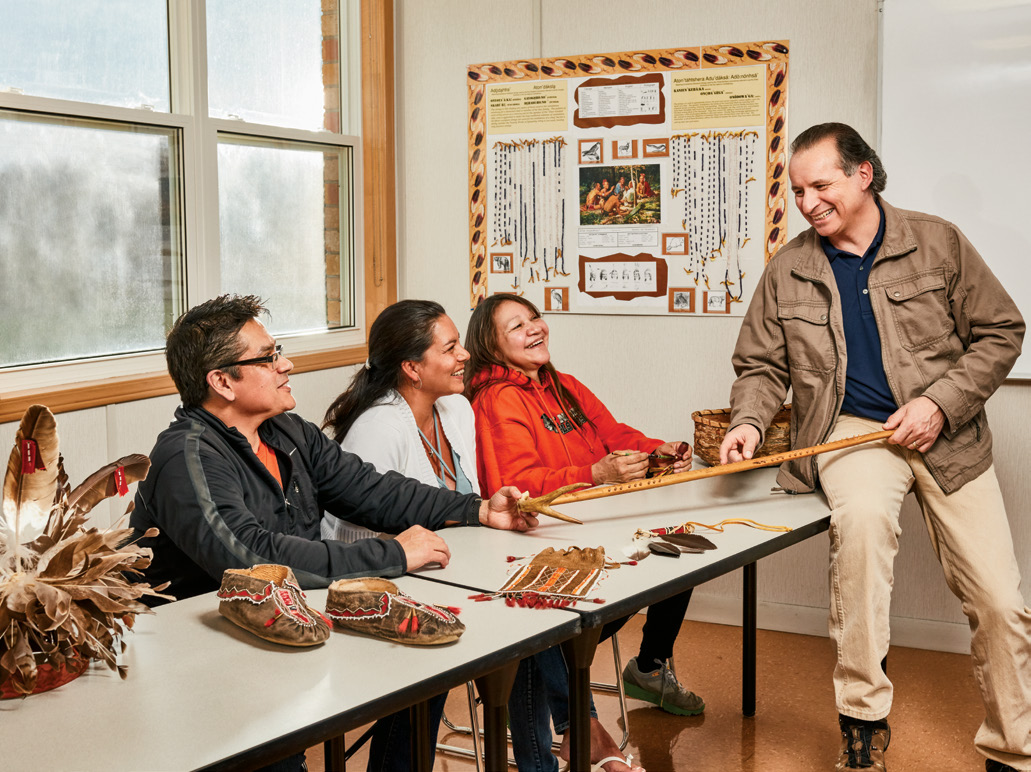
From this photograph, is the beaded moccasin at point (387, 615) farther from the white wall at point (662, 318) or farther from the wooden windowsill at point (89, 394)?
the white wall at point (662, 318)

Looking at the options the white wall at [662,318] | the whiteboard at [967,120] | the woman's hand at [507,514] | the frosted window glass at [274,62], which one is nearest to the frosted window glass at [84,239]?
the frosted window glass at [274,62]

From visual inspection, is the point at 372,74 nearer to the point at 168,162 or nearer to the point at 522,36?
the point at 522,36

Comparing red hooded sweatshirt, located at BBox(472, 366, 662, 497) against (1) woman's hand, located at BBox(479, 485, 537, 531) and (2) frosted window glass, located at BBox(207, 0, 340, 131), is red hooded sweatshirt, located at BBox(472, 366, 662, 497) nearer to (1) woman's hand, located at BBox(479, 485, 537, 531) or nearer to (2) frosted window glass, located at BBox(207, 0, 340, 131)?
(1) woman's hand, located at BBox(479, 485, 537, 531)

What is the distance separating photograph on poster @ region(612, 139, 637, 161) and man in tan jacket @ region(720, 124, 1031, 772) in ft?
4.21

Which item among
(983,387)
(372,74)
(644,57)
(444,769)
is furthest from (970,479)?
(372,74)

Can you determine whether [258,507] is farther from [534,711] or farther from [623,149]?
[623,149]

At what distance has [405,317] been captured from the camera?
2.83 metres

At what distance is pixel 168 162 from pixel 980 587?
271 centimetres

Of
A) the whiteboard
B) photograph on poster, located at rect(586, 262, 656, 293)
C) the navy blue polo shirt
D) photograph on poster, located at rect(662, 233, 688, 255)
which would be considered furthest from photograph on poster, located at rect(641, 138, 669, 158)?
the navy blue polo shirt

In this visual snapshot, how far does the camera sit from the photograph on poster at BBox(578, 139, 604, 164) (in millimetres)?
4059

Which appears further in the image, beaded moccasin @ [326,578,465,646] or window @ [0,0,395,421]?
window @ [0,0,395,421]

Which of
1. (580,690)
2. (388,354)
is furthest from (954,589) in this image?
(388,354)

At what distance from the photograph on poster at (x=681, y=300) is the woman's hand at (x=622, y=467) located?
4.35 ft

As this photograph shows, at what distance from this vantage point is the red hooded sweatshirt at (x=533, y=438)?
9.39 ft
